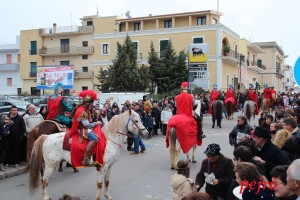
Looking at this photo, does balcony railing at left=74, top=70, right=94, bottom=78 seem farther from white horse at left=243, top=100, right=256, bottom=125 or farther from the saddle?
the saddle

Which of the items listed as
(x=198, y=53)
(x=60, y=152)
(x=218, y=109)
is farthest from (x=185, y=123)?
(x=198, y=53)

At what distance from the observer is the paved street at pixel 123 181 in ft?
28.6

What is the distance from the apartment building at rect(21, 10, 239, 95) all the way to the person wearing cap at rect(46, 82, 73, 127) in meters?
33.6

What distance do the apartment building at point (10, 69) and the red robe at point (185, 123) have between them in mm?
53568

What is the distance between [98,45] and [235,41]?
59.7ft

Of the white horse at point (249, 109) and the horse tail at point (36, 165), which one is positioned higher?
the white horse at point (249, 109)

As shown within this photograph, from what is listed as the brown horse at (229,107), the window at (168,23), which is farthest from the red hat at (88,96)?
the window at (168,23)

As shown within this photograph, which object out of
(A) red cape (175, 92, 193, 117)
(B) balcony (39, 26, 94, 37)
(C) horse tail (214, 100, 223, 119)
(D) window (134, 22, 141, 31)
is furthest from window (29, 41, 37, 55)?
(A) red cape (175, 92, 193, 117)

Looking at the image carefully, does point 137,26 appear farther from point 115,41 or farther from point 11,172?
point 11,172

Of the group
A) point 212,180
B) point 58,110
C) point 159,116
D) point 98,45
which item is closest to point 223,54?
point 98,45

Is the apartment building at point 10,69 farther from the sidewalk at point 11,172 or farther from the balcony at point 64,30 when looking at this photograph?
the sidewalk at point 11,172

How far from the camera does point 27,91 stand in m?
54.9

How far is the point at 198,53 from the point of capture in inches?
1246

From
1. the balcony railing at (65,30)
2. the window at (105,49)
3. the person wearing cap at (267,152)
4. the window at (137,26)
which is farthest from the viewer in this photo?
the balcony railing at (65,30)
